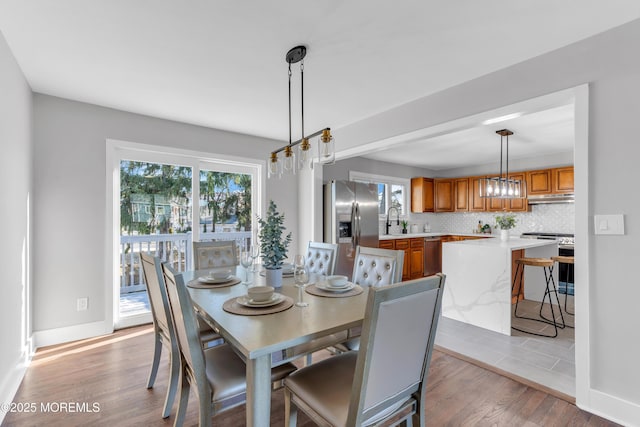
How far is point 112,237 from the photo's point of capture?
10.6 ft

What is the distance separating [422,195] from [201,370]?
572cm

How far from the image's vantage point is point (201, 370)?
55.4 inches

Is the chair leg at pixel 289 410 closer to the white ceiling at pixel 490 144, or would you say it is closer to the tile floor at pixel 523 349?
the tile floor at pixel 523 349

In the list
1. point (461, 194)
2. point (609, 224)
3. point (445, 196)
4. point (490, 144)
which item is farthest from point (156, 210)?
Result: point (461, 194)

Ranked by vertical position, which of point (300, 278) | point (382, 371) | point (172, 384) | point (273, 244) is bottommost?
point (172, 384)

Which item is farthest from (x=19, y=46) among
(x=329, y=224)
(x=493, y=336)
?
(x=493, y=336)

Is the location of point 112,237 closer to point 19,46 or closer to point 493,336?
point 19,46

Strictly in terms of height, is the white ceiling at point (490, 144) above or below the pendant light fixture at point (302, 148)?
above

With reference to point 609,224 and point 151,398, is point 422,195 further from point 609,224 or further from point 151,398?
point 151,398

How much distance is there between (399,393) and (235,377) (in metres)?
0.78

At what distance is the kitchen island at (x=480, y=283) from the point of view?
3.21m

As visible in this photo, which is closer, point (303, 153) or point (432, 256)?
point (303, 153)

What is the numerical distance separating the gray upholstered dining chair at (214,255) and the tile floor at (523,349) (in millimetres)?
2223

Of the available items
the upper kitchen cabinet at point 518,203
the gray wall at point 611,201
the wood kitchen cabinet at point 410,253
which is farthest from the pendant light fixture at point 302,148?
the upper kitchen cabinet at point 518,203
